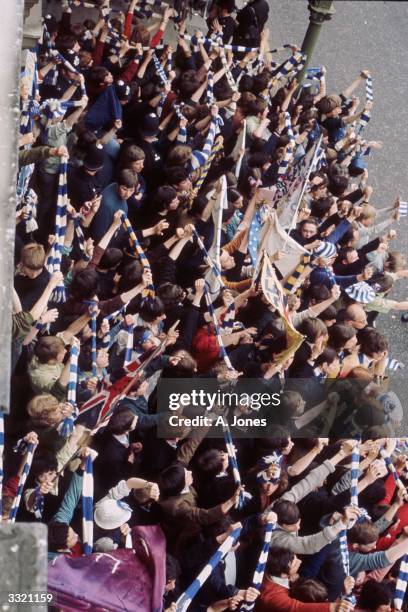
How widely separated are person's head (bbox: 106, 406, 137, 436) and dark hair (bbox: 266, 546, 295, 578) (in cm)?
116

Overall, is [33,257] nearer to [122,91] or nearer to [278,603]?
[278,603]

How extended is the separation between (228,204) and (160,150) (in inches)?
44.1

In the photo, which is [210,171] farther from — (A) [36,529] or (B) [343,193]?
(A) [36,529]

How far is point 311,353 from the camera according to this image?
6766 millimetres

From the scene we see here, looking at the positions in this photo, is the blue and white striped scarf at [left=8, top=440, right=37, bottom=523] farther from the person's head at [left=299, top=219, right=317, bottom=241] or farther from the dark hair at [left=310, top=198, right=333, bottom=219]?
the dark hair at [left=310, top=198, right=333, bottom=219]

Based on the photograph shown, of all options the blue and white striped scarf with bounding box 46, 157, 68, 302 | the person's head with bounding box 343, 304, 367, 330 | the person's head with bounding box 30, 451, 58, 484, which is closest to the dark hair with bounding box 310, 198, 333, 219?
the person's head with bounding box 343, 304, 367, 330

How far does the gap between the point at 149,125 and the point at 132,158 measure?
91 cm

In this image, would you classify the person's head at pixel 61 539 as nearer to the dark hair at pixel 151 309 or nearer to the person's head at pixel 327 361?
the dark hair at pixel 151 309

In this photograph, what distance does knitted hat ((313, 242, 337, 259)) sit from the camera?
7891mm

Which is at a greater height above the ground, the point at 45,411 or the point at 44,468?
the point at 45,411

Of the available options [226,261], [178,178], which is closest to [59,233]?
[226,261]

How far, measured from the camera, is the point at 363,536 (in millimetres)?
5512

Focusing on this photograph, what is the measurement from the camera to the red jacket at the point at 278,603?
4.93m

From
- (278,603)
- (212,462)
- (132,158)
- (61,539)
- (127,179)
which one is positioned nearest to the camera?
(61,539)
